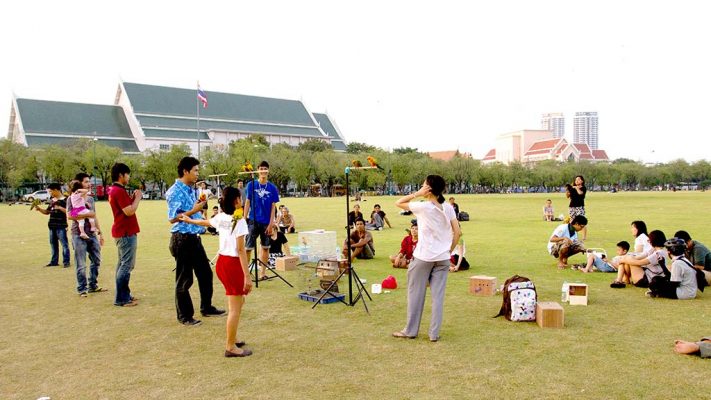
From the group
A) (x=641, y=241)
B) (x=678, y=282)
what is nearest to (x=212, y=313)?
(x=678, y=282)

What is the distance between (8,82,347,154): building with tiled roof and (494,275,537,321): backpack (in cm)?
9220

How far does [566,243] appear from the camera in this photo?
11430 millimetres

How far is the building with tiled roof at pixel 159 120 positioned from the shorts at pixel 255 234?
289 ft

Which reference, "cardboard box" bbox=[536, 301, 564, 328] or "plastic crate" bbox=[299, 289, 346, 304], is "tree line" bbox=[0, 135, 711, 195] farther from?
"cardboard box" bbox=[536, 301, 564, 328]

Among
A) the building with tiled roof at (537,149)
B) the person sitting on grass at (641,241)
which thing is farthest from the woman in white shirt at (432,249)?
the building with tiled roof at (537,149)

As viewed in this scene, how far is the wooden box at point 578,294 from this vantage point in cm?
807

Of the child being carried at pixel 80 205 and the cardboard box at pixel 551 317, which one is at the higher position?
the child being carried at pixel 80 205

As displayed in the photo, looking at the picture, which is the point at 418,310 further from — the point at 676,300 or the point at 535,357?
the point at 676,300

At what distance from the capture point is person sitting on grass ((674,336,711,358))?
5562 millimetres

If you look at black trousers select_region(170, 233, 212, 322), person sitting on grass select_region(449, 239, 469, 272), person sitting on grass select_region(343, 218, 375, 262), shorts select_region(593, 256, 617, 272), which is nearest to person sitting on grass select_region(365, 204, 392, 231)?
person sitting on grass select_region(343, 218, 375, 262)

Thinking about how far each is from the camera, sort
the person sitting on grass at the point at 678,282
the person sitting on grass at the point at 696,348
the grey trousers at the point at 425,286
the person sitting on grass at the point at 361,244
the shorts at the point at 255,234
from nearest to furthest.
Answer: the person sitting on grass at the point at 696,348 → the grey trousers at the point at 425,286 → the person sitting on grass at the point at 678,282 → the shorts at the point at 255,234 → the person sitting on grass at the point at 361,244

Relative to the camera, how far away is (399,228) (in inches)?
884

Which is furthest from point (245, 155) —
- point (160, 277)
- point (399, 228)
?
A: point (160, 277)

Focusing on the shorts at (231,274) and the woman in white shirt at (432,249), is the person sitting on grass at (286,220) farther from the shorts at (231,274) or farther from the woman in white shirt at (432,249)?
the shorts at (231,274)
